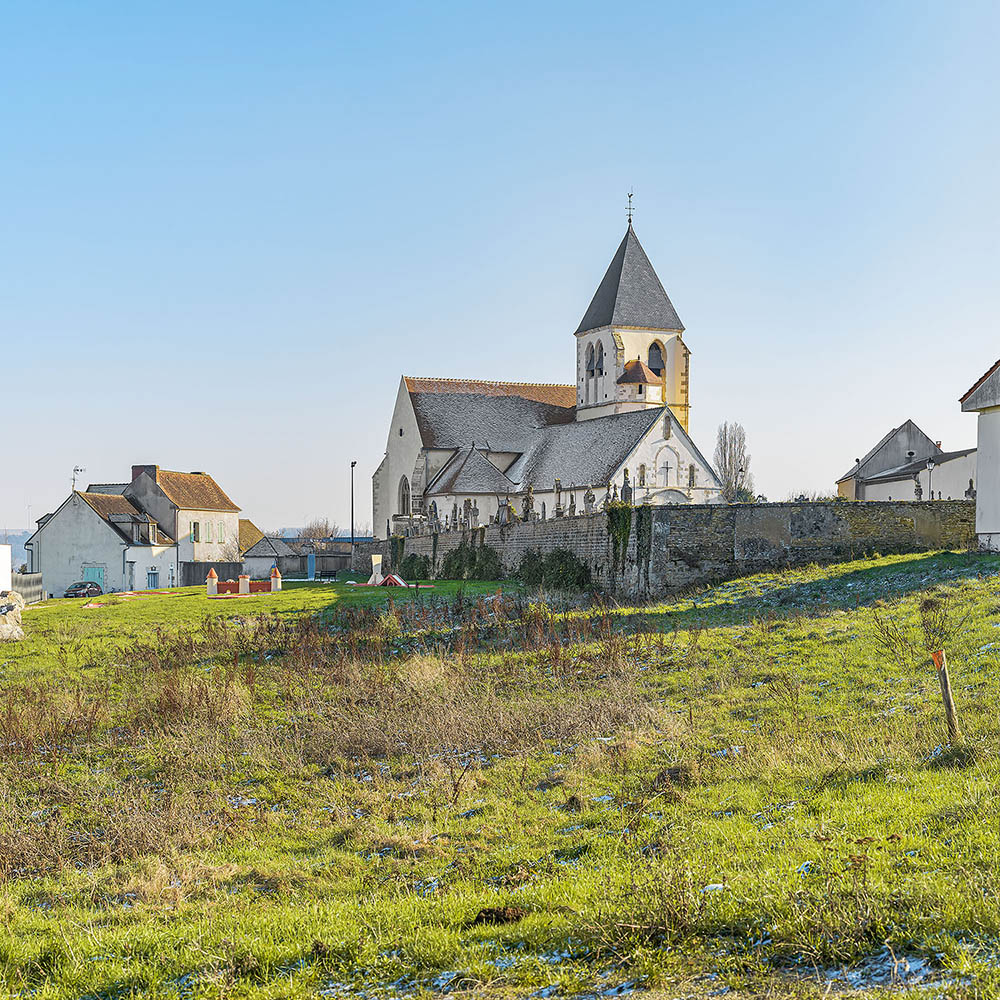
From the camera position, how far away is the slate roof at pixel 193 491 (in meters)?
66.1

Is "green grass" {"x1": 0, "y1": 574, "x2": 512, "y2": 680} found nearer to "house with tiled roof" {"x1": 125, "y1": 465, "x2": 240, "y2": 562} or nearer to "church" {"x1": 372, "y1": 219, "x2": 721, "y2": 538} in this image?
"church" {"x1": 372, "y1": 219, "x2": 721, "y2": 538}

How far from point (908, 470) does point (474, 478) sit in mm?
24459

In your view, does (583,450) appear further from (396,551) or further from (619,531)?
(619,531)

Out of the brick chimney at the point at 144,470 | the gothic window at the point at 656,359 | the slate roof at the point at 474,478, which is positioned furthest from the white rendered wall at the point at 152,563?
the gothic window at the point at 656,359

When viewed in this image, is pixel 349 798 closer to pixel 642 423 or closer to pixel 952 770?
pixel 952 770

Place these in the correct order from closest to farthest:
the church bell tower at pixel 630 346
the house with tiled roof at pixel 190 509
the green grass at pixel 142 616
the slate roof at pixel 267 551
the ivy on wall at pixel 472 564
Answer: the green grass at pixel 142 616 < the ivy on wall at pixel 472 564 < the slate roof at pixel 267 551 < the house with tiled roof at pixel 190 509 < the church bell tower at pixel 630 346

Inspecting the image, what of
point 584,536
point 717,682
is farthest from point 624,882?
point 584,536

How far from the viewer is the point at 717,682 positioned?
14.6 meters

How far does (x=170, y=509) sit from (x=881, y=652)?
187 ft

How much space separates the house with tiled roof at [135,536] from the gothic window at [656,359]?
31236 mm

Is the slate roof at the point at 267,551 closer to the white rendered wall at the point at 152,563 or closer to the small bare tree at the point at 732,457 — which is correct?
the white rendered wall at the point at 152,563

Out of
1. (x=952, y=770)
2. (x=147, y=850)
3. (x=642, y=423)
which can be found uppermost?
(x=642, y=423)

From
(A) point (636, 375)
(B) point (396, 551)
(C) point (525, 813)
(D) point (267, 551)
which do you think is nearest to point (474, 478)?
(B) point (396, 551)

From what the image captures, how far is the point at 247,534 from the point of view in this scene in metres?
79.4
